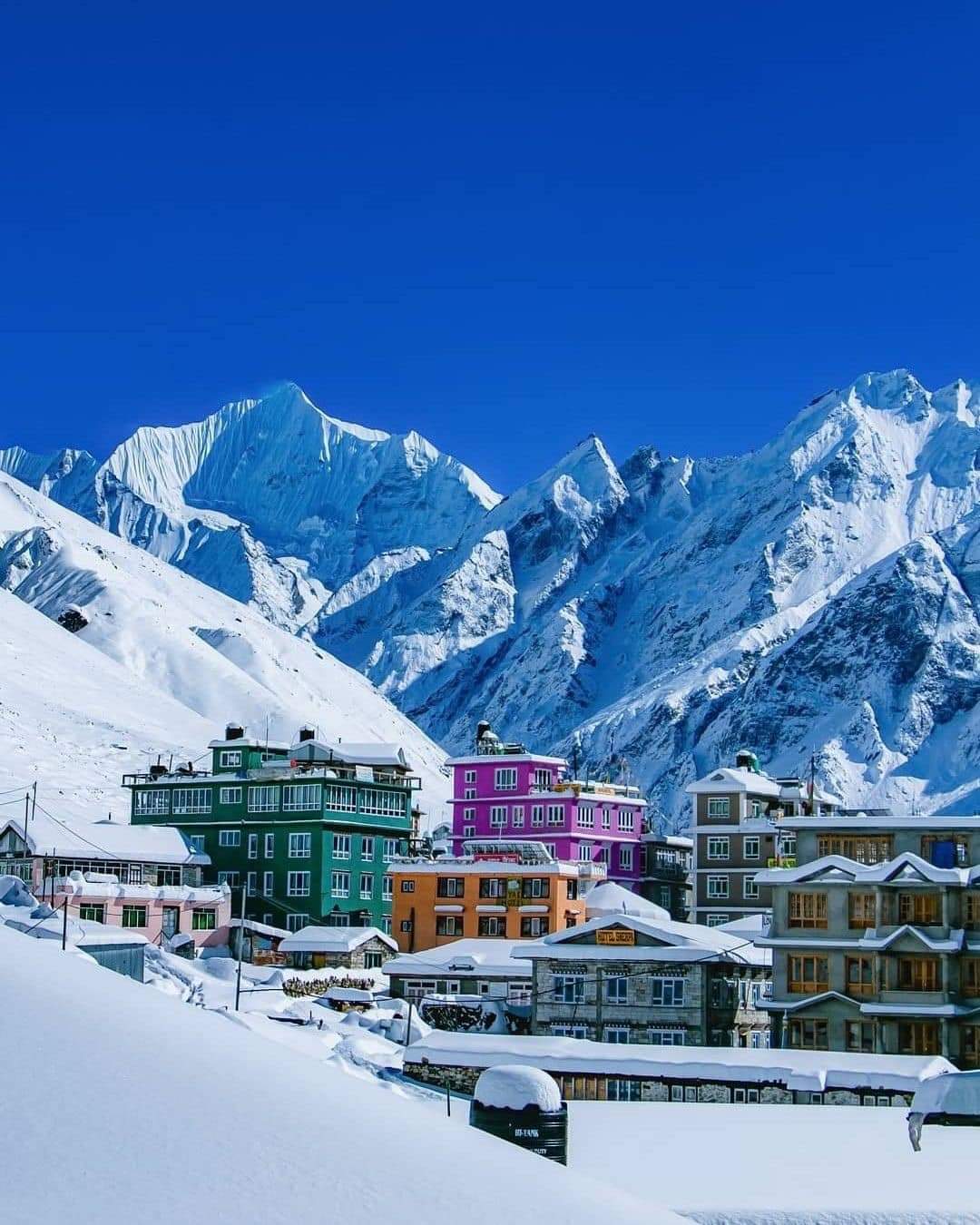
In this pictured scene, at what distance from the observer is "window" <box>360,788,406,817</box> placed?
96.5 meters

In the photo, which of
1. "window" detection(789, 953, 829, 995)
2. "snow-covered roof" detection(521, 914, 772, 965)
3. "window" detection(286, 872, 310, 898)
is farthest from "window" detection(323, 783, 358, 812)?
"window" detection(789, 953, 829, 995)

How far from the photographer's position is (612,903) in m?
78.2

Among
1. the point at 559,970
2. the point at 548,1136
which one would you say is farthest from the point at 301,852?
the point at 548,1136

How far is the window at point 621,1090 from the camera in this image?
46.8 metres

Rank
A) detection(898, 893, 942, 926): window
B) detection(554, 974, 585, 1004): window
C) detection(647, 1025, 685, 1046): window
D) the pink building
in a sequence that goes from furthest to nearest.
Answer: the pink building, detection(554, 974, 585, 1004): window, detection(647, 1025, 685, 1046): window, detection(898, 893, 942, 926): window

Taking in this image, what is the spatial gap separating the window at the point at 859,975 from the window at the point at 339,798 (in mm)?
40284

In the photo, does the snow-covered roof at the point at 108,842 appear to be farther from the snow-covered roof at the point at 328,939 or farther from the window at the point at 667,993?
the window at the point at 667,993

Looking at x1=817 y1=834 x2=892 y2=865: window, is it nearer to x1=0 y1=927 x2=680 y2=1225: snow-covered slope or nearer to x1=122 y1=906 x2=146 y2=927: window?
x1=122 y1=906 x2=146 y2=927: window

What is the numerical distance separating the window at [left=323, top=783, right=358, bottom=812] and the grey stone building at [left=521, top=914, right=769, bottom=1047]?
30.1 meters

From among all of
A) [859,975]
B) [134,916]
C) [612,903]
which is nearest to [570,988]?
[859,975]

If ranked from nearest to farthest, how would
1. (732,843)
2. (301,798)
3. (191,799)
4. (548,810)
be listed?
(732,843) → (301,798) → (191,799) → (548,810)

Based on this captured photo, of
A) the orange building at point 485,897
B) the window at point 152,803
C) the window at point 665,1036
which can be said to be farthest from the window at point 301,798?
the window at point 665,1036

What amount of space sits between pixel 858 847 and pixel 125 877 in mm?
41670

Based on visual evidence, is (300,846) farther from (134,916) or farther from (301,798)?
(134,916)
